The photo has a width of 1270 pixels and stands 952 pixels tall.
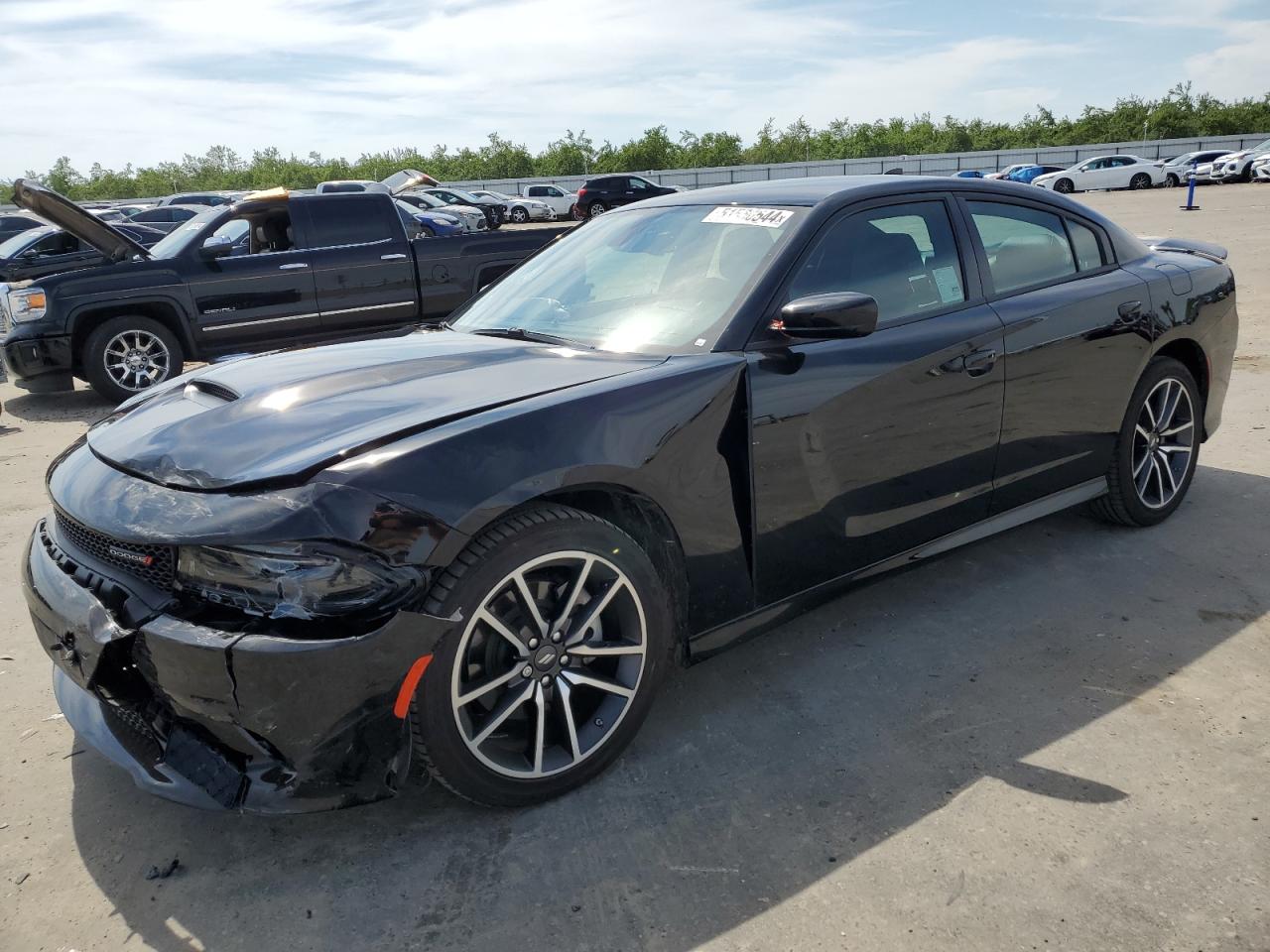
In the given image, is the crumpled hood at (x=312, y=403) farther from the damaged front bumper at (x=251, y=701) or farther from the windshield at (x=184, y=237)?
the windshield at (x=184, y=237)

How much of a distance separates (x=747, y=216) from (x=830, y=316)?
0.71 meters

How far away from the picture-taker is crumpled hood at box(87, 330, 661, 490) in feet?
7.80

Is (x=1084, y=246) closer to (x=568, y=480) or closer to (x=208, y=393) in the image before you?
(x=568, y=480)

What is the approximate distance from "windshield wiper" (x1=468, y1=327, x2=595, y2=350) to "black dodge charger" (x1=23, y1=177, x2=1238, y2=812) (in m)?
0.02

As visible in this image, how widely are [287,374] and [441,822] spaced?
142cm

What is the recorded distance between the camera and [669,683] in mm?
3273

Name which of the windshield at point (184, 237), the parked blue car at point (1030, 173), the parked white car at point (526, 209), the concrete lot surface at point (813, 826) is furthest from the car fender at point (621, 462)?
the parked blue car at point (1030, 173)

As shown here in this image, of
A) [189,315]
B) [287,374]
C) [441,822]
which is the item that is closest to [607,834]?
[441,822]

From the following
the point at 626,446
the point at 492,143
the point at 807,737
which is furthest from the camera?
the point at 492,143

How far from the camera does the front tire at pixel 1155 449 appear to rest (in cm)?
422

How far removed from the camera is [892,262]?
3.40 m

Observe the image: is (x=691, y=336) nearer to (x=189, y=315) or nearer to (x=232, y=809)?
(x=232, y=809)

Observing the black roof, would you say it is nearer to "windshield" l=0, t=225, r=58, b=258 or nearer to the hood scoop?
the hood scoop

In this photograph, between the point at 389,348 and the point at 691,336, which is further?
the point at 389,348
